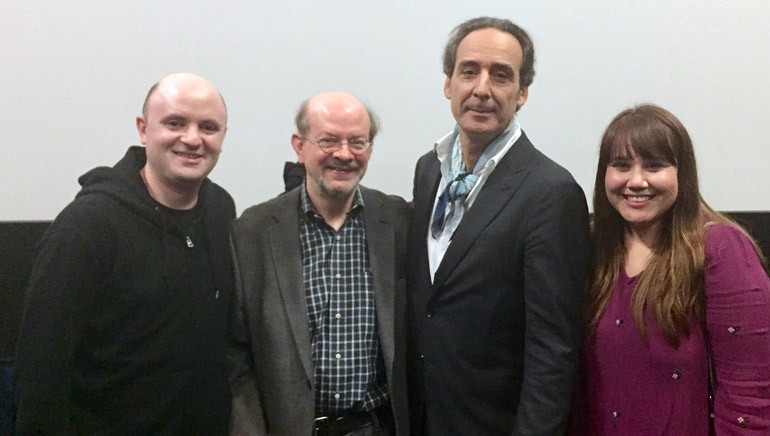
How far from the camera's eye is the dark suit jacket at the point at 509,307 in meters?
1.44

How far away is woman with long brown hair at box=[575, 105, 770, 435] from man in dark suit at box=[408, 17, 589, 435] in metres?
0.10

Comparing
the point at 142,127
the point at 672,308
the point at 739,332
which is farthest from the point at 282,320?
A: the point at 739,332

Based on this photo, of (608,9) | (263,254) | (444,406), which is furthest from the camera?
(608,9)

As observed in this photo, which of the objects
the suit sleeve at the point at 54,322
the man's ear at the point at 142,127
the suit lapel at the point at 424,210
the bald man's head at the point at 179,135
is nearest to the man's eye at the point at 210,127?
the bald man's head at the point at 179,135

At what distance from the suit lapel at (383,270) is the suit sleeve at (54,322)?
2.48ft

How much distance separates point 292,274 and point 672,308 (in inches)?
39.0

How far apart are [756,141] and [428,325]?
6.13ft

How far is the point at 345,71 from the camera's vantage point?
2.53 metres

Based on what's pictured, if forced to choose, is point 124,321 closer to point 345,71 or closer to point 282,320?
point 282,320

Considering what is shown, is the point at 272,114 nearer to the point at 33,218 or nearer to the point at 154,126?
the point at 154,126

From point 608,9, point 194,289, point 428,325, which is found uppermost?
point 608,9

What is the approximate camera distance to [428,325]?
1.62m

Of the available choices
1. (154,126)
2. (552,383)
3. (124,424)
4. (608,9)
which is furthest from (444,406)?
(608,9)

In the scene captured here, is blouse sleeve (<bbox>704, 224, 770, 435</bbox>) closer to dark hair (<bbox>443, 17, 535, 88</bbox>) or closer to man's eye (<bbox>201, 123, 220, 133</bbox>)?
dark hair (<bbox>443, 17, 535, 88</bbox>)
